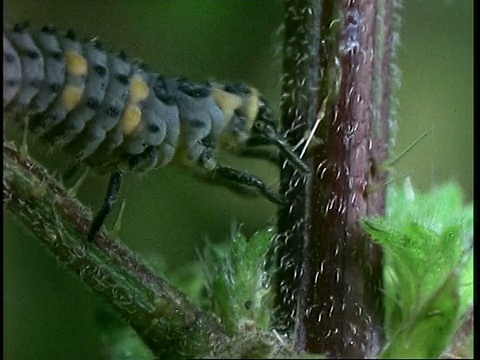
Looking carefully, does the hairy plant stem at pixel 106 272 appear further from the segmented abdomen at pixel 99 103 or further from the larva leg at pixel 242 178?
the larva leg at pixel 242 178

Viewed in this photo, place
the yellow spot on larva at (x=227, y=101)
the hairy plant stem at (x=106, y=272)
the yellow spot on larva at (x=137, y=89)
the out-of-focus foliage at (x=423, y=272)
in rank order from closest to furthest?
1. the out-of-focus foliage at (x=423, y=272)
2. the hairy plant stem at (x=106, y=272)
3. the yellow spot on larva at (x=137, y=89)
4. the yellow spot on larva at (x=227, y=101)

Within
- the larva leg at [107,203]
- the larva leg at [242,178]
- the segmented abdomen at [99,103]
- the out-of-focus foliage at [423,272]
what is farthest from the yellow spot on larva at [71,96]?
the out-of-focus foliage at [423,272]

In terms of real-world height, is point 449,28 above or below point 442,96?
above

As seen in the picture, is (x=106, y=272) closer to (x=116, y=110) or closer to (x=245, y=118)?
(x=116, y=110)

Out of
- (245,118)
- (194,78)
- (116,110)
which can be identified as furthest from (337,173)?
(194,78)

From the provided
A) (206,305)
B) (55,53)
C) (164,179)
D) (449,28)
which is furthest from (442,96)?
(55,53)

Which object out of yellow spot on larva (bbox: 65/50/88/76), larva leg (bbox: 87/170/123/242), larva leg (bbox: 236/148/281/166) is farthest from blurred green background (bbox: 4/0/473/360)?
yellow spot on larva (bbox: 65/50/88/76)
